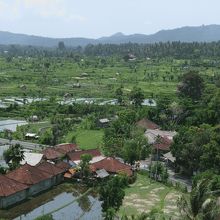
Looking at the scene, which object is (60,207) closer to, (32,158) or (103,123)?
(32,158)

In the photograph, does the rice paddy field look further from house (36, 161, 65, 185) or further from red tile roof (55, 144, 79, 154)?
house (36, 161, 65, 185)

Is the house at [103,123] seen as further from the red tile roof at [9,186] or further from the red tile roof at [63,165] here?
the red tile roof at [9,186]

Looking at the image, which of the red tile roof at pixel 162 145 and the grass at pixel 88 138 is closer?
the red tile roof at pixel 162 145

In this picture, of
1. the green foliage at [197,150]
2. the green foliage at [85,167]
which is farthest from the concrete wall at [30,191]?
the green foliage at [197,150]

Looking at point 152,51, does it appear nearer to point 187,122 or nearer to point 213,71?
point 213,71

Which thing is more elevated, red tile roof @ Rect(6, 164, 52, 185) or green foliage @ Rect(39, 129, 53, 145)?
red tile roof @ Rect(6, 164, 52, 185)

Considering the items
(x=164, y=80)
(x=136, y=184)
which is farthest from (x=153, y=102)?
(x=136, y=184)

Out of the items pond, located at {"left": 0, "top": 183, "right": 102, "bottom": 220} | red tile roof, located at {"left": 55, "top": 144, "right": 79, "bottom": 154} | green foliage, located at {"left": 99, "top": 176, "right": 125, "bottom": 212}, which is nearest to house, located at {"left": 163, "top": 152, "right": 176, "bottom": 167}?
red tile roof, located at {"left": 55, "top": 144, "right": 79, "bottom": 154}
